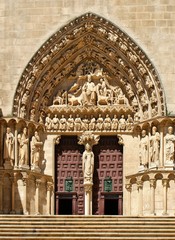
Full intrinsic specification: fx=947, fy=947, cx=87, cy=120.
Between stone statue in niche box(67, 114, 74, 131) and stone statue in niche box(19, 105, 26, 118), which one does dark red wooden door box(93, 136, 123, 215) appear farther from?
stone statue in niche box(19, 105, 26, 118)

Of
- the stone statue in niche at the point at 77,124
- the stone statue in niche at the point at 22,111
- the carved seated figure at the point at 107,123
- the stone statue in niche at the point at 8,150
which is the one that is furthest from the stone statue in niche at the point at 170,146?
the stone statue in niche at the point at 8,150

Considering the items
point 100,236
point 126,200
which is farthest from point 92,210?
point 100,236

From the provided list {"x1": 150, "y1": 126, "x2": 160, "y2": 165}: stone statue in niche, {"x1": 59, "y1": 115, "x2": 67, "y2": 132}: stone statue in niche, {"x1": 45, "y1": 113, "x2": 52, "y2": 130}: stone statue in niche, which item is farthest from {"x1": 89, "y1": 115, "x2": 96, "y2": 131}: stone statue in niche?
{"x1": 150, "y1": 126, "x2": 160, "y2": 165}: stone statue in niche

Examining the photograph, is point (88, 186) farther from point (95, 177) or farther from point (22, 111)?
point (22, 111)

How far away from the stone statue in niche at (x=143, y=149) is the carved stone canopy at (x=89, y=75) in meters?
0.49

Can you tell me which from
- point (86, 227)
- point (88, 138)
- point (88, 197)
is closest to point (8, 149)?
point (88, 138)

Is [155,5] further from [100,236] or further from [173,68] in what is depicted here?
[100,236]

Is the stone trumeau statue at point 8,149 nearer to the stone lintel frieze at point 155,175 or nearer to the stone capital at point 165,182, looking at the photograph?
the stone lintel frieze at point 155,175

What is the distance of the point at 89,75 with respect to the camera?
24.0 m

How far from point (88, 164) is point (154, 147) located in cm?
181

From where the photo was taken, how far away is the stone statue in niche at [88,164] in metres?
23.6

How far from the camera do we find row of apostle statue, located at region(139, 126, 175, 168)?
22688 mm

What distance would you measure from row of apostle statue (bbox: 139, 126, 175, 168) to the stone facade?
0.02 metres

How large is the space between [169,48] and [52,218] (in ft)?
18.7
